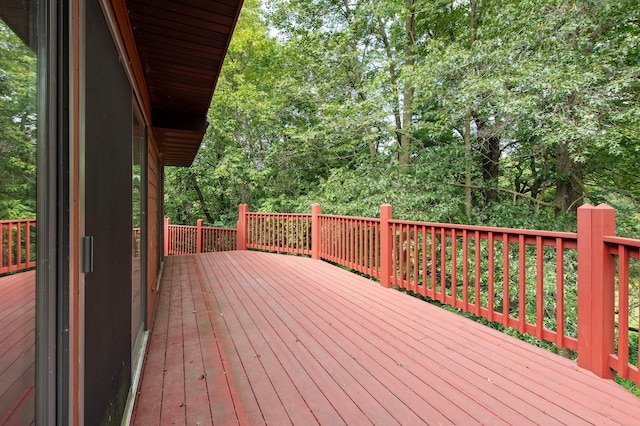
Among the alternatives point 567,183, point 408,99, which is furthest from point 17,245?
point 567,183

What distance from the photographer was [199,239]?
935cm

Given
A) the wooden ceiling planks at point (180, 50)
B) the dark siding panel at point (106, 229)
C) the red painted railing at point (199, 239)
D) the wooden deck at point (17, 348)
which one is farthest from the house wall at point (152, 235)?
the red painted railing at point (199, 239)

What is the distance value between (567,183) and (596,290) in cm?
634

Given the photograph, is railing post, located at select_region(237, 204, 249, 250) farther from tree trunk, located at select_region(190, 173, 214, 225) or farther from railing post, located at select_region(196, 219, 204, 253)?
tree trunk, located at select_region(190, 173, 214, 225)

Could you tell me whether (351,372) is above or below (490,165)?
below

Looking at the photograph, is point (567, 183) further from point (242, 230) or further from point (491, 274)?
point (242, 230)

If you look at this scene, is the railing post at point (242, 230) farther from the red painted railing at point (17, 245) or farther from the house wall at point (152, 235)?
the red painted railing at point (17, 245)

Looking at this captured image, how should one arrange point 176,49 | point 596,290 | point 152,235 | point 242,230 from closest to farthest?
point 596,290, point 176,49, point 152,235, point 242,230

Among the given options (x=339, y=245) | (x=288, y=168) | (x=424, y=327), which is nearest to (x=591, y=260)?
(x=424, y=327)

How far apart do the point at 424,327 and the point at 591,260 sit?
130cm

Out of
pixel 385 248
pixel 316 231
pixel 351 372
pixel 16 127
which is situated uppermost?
pixel 16 127

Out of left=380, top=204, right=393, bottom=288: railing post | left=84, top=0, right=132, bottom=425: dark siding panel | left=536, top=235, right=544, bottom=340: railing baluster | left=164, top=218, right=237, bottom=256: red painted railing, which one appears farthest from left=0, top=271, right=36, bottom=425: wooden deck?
left=164, top=218, right=237, bottom=256: red painted railing

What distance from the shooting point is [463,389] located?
72.7 inches

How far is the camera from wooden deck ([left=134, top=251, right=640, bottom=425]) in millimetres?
1637
